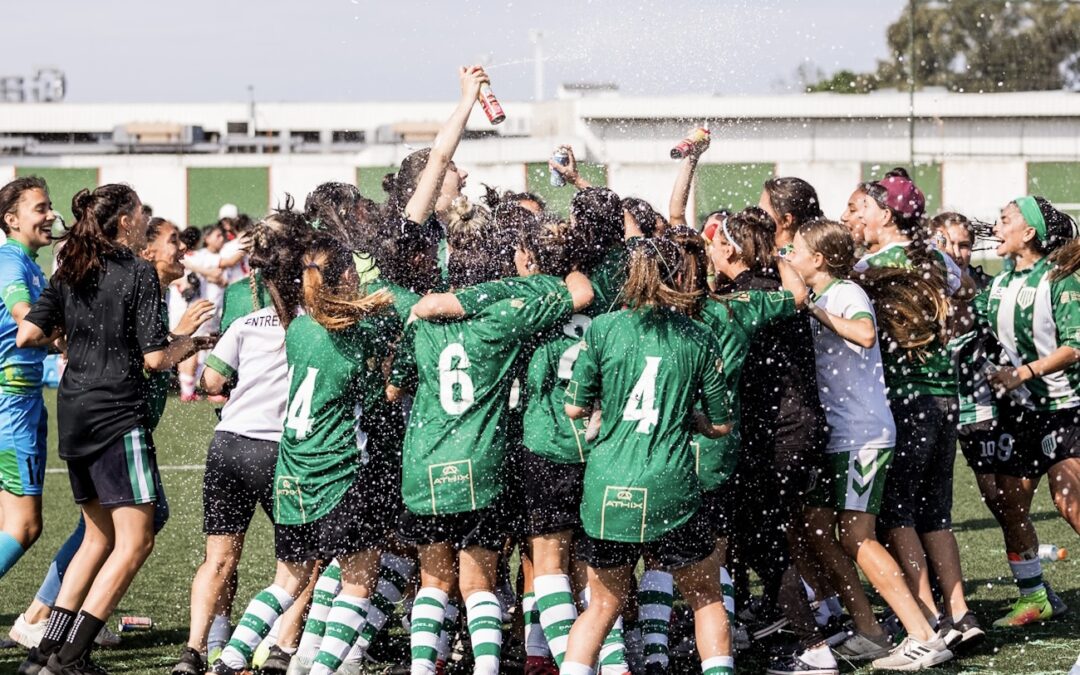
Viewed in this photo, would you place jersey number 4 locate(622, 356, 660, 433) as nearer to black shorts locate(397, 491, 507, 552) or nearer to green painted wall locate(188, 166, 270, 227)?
black shorts locate(397, 491, 507, 552)

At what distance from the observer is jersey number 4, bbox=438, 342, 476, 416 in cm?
522

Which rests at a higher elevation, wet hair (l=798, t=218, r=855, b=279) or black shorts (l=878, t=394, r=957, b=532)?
wet hair (l=798, t=218, r=855, b=279)

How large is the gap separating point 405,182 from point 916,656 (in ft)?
9.88

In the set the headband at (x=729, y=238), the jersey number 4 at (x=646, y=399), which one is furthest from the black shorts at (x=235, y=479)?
the headband at (x=729, y=238)

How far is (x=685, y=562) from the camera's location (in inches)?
196

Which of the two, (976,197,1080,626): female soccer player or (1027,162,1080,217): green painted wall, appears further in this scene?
(1027,162,1080,217): green painted wall

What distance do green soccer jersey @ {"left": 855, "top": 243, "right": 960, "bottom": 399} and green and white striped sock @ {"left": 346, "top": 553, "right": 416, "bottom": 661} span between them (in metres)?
2.37

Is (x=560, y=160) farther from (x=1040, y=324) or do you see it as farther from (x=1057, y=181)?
(x=1057, y=181)

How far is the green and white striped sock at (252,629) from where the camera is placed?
556 centimetres

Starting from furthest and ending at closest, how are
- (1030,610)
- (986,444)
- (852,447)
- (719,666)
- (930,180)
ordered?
1. (930,180)
2. (986,444)
3. (1030,610)
4. (852,447)
5. (719,666)

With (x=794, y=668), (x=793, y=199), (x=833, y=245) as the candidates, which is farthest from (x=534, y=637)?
(x=793, y=199)

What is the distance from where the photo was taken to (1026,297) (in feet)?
23.8

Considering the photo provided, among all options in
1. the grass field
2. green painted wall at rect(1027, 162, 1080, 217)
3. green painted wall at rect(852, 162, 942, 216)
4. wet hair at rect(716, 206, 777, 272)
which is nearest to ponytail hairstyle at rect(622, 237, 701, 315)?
wet hair at rect(716, 206, 777, 272)

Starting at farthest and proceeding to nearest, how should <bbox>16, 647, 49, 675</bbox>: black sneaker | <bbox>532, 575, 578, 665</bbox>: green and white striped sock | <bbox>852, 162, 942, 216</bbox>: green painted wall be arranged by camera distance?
<bbox>852, 162, 942, 216</bbox>: green painted wall → <bbox>16, 647, 49, 675</bbox>: black sneaker → <bbox>532, 575, 578, 665</bbox>: green and white striped sock
